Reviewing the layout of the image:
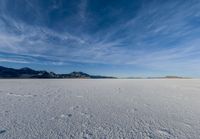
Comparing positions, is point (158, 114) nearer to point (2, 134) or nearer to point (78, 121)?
point (78, 121)

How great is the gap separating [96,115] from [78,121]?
25.2 inches

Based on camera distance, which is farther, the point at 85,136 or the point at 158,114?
the point at 158,114

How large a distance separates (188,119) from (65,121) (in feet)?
9.95

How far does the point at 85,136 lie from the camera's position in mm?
2383

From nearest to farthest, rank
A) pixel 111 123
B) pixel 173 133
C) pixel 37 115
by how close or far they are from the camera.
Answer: pixel 173 133
pixel 111 123
pixel 37 115

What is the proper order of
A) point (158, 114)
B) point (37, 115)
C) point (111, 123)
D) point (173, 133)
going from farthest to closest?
point (158, 114)
point (37, 115)
point (111, 123)
point (173, 133)

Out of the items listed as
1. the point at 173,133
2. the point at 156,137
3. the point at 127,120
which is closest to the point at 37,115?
the point at 127,120

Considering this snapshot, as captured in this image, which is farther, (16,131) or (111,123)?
(111,123)

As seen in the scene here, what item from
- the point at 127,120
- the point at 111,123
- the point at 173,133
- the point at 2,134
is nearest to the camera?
the point at 2,134

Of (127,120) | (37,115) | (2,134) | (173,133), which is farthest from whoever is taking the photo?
(37,115)

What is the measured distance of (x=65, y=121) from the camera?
10.1ft

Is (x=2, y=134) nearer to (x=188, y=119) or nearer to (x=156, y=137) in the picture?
(x=156, y=137)

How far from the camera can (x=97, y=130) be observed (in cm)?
264

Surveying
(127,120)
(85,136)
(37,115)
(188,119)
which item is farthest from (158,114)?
(37,115)
